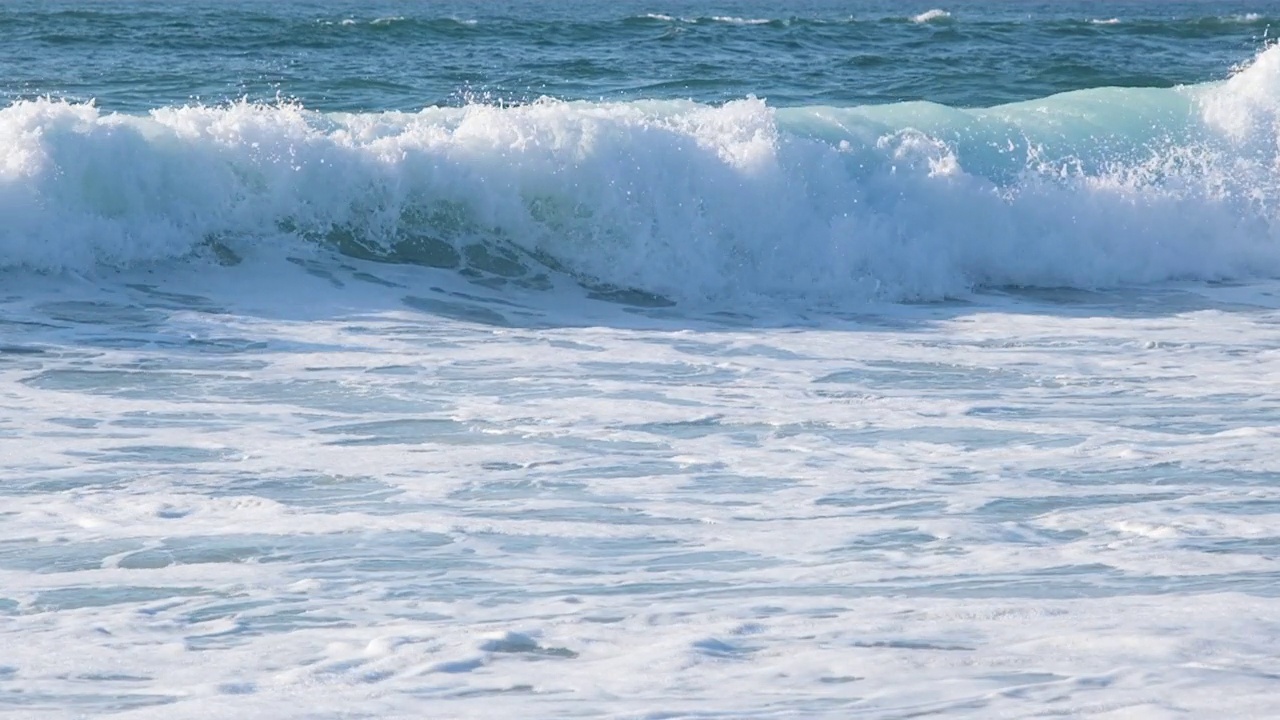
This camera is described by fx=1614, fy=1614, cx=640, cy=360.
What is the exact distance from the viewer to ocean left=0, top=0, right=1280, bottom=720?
11.7 feet

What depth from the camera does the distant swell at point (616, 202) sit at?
9391 mm

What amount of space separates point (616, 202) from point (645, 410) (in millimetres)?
3873

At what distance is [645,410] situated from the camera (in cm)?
641

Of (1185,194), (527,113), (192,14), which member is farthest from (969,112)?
(192,14)

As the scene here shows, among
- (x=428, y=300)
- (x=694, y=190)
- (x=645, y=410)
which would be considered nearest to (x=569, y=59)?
(x=694, y=190)

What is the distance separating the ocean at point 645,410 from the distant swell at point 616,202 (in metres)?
0.03

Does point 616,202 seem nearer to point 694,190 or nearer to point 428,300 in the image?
point 694,190

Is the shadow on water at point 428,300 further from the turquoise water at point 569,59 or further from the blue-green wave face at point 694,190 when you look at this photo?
the turquoise water at point 569,59

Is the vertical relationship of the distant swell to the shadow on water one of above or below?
above

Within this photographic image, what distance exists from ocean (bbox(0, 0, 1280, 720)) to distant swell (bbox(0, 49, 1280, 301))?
0.09 ft

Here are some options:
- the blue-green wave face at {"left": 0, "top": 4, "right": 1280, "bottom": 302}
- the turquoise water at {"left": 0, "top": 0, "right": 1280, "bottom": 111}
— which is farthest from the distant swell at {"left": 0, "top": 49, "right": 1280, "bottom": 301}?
Result: the turquoise water at {"left": 0, "top": 0, "right": 1280, "bottom": 111}

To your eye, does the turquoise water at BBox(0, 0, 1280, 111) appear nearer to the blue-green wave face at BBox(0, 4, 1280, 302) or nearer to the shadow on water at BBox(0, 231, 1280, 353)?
the blue-green wave face at BBox(0, 4, 1280, 302)

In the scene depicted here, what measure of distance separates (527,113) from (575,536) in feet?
20.5

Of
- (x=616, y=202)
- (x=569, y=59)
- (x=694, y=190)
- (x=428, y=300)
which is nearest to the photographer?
(x=428, y=300)
